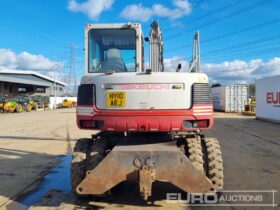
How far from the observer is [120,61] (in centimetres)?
675

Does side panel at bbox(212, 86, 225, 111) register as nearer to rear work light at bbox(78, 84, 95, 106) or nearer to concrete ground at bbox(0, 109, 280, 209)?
concrete ground at bbox(0, 109, 280, 209)

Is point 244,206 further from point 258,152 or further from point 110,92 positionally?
point 258,152

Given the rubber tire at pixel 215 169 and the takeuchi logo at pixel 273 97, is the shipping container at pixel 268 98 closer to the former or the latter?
the takeuchi logo at pixel 273 97

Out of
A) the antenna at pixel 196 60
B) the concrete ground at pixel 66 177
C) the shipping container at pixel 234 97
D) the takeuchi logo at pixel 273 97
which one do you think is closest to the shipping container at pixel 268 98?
the takeuchi logo at pixel 273 97

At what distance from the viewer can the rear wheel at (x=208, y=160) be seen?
5688mm

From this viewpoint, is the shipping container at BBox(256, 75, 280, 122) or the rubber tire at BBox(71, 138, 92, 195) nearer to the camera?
the rubber tire at BBox(71, 138, 92, 195)

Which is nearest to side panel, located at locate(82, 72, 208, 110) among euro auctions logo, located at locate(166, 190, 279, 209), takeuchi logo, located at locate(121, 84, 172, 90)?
takeuchi logo, located at locate(121, 84, 172, 90)

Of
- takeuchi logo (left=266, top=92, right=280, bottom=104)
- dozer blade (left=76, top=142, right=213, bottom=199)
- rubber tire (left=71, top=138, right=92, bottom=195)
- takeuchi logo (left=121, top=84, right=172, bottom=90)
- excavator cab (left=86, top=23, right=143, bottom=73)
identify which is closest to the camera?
dozer blade (left=76, top=142, right=213, bottom=199)

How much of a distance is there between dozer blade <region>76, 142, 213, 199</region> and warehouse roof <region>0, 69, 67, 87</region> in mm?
45254

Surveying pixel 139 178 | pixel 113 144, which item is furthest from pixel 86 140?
pixel 139 178

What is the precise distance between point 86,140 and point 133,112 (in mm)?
1320

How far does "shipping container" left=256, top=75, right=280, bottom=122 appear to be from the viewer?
73.0 ft

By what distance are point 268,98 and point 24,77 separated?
41682mm

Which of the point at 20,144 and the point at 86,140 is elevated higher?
the point at 86,140
